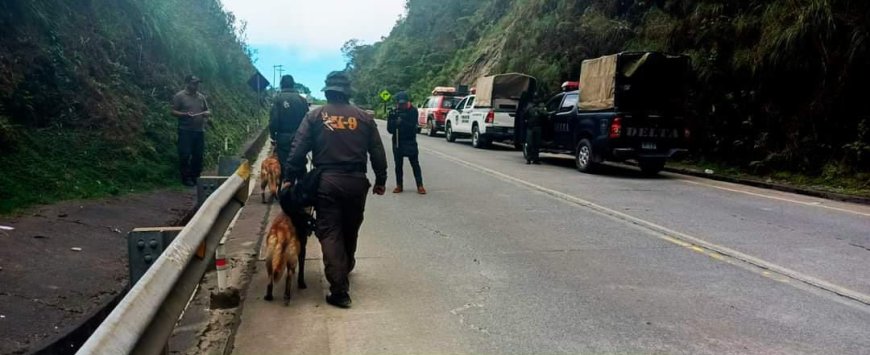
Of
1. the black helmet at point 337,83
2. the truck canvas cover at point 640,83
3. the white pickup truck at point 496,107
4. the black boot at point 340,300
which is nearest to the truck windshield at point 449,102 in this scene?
the white pickup truck at point 496,107

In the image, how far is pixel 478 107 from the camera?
23.2 meters

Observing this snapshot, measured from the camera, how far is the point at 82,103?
9383 mm

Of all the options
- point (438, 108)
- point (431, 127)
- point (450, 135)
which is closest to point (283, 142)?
point (450, 135)

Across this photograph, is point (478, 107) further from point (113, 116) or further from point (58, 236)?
point (58, 236)

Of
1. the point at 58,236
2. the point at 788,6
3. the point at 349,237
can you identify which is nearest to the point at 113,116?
the point at 58,236

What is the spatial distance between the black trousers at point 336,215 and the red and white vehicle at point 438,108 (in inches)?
939

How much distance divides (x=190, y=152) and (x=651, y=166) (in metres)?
9.88

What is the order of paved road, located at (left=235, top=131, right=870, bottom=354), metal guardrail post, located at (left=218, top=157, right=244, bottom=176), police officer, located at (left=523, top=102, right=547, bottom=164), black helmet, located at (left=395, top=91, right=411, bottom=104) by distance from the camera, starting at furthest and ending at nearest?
police officer, located at (left=523, top=102, right=547, bottom=164) → black helmet, located at (left=395, top=91, right=411, bottom=104) → metal guardrail post, located at (left=218, top=157, right=244, bottom=176) → paved road, located at (left=235, top=131, right=870, bottom=354)

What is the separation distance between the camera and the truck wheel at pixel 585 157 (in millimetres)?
14547

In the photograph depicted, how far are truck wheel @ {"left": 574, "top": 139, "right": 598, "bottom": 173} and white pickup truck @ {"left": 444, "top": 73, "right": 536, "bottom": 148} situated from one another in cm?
628

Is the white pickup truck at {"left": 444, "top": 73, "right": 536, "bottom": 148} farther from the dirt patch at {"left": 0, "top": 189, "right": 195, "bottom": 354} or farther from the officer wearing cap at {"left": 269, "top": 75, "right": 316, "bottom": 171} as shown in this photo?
the dirt patch at {"left": 0, "top": 189, "right": 195, "bottom": 354}

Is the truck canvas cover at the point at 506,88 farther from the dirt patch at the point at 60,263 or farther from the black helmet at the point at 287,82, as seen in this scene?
the dirt patch at the point at 60,263

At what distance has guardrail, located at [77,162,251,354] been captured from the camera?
2104 millimetres

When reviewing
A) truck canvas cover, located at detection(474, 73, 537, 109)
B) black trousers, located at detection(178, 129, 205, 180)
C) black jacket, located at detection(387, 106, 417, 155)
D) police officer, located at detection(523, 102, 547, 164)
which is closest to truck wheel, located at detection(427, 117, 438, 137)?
truck canvas cover, located at detection(474, 73, 537, 109)
